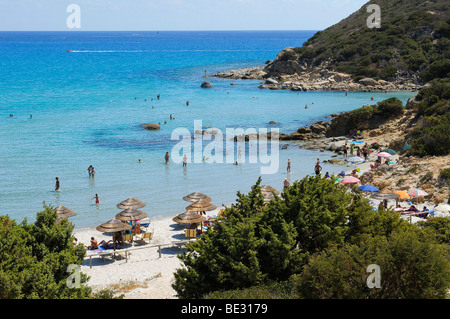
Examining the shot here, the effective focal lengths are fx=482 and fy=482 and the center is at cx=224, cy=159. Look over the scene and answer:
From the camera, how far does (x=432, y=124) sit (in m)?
32.4

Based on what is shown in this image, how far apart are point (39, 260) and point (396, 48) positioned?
76646 millimetres

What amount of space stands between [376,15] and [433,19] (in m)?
10.8

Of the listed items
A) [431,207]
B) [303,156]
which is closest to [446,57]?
[303,156]

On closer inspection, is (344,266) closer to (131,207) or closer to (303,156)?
(131,207)

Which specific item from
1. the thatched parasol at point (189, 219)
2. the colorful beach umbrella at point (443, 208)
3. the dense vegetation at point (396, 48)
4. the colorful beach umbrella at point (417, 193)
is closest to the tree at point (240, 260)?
the thatched parasol at point (189, 219)

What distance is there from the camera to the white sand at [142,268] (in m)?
15.8

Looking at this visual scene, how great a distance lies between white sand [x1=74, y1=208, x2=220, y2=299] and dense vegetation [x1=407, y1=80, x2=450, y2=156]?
1585cm

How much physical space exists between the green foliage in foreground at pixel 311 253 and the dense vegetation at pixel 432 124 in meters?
12.4

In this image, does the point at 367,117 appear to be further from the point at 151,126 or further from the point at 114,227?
the point at 114,227

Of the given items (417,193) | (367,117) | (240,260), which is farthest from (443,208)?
(367,117)

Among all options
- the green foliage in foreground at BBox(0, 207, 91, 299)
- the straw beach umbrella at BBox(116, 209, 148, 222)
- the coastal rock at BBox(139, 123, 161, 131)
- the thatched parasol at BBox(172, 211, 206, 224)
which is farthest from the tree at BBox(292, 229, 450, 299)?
the coastal rock at BBox(139, 123, 161, 131)

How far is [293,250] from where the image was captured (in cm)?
1333

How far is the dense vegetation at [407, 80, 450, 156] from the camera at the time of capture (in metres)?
28.2

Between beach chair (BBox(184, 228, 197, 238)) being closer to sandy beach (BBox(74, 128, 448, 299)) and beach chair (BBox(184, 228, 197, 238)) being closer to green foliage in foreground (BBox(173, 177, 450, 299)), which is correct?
sandy beach (BBox(74, 128, 448, 299))
